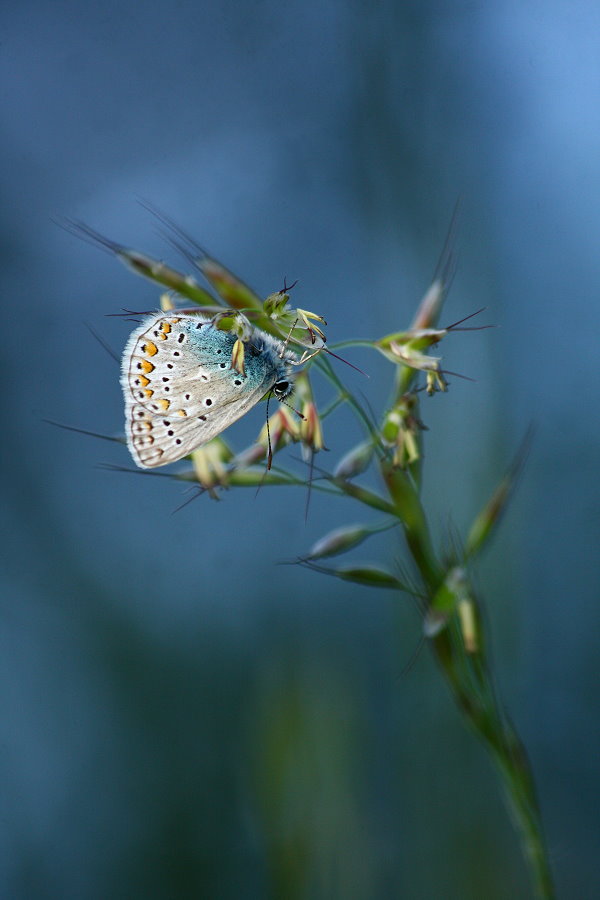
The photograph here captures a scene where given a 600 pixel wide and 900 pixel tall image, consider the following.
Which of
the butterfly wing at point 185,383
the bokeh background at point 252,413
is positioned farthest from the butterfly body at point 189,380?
the bokeh background at point 252,413

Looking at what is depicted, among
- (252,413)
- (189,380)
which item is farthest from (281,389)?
(252,413)

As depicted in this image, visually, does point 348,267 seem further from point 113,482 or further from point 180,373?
point 180,373

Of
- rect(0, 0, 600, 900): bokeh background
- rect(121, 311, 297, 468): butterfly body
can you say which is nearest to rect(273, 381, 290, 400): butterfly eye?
rect(121, 311, 297, 468): butterfly body

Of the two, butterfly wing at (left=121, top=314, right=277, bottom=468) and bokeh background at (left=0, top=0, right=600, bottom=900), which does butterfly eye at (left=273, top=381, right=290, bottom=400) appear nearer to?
butterfly wing at (left=121, top=314, right=277, bottom=468)

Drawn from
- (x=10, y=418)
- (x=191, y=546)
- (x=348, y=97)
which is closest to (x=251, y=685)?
(x=191, y=546)

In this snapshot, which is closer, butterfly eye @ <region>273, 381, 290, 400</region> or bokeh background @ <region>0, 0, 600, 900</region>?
butterfly eye @ <region>273, 381, 290, 400</region>

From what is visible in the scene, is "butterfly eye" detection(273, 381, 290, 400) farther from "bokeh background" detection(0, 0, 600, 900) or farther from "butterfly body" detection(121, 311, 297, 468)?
"bokeh background" detection(0, 0, 600, 900)

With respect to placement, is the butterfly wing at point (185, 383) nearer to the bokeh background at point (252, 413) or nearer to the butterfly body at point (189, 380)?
the butterfly body at point (189, 380)
